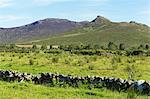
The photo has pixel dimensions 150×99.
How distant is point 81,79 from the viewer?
24.1 meters

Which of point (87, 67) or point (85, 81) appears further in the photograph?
point (87, 67)

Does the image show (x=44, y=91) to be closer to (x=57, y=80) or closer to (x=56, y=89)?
(x=56, y=89)

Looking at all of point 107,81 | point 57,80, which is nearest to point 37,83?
point 57,80

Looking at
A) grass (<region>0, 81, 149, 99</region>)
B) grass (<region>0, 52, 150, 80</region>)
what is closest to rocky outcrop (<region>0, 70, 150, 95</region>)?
grass (<region>0, 81, 149, 99</region>)

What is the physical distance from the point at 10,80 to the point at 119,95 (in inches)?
336

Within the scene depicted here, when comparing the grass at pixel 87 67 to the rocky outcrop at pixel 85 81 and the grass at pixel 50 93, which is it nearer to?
the rocky outcrop at pixel 85 81

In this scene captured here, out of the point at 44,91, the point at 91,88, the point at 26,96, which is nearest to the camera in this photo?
the point at 26,96

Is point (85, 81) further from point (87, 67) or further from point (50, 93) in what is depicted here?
point (87, 67)

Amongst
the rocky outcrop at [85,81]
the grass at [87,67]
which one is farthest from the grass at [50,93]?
the grass at [87,67]

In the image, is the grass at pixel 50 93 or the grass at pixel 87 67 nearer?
the grass at pixel 50 93

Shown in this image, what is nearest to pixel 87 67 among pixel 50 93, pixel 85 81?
pixel 85 81

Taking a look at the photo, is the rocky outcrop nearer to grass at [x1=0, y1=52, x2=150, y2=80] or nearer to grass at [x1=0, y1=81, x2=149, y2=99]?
grass at [x1=0, y1=81, x2=149, y2=99]

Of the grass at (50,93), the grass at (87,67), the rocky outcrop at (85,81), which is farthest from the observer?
the grass at (87,67)

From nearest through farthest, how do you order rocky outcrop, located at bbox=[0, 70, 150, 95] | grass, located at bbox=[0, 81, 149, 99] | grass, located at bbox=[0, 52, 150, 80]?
grass, located at bbox=[0, 81, 149, 99]
rocky outcrop, located at bbox=[0, 70, 150, 95]
grass, located at bbox=[0, 52, 150, 80]
